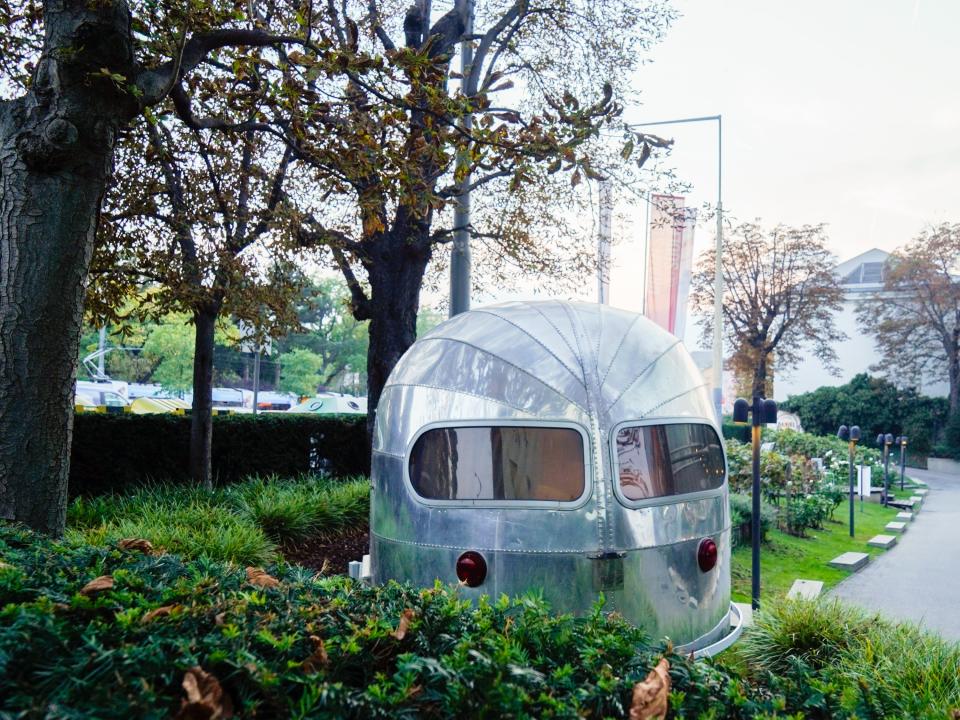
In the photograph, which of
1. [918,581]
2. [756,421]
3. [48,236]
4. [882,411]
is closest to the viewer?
Result: [48,236]

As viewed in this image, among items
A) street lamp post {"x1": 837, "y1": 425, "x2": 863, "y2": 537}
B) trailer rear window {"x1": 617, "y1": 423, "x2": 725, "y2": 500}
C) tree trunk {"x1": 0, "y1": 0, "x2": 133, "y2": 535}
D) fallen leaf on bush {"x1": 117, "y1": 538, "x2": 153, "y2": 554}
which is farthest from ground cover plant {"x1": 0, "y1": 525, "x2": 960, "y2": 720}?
street lamp post {"x1": 837, "y1": 425, "x2": 863, "y2": 537}

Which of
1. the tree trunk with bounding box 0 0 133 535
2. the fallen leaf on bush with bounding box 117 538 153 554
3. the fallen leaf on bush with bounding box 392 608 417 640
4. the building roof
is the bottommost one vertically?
the fallen leaf on bush with bounding box 117 538 153 554

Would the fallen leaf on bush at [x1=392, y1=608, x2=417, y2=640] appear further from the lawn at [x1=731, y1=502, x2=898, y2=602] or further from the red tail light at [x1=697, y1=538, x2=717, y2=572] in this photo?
the lawn at [x1=731, y1=502, x2=898, y2=602]

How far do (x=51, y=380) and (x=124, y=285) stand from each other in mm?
6534

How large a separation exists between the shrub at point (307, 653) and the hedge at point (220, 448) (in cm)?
984

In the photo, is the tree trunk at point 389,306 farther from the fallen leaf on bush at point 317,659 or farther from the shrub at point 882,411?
the shrub at point 882,411

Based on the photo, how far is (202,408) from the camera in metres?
11.6

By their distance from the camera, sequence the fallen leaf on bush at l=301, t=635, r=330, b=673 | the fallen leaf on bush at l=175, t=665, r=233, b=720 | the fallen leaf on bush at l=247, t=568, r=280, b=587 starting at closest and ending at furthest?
the fallen leaf on bush at l=175, t=665, r=233, b=720 → the fallen leaf on bush at l=301, t=635, r=330, b=673 → the fallen leaf on bush at l=247, t=568, r=280, b=587

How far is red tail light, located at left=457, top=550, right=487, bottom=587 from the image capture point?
5.01m

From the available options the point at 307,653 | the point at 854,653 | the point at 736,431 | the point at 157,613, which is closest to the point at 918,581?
the point at 854,653

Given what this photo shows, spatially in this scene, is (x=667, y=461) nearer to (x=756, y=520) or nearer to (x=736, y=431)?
(x=756, y=520)

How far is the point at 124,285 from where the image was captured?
1068cm

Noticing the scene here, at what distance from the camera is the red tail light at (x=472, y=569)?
5008 mm

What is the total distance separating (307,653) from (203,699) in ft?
1.42
